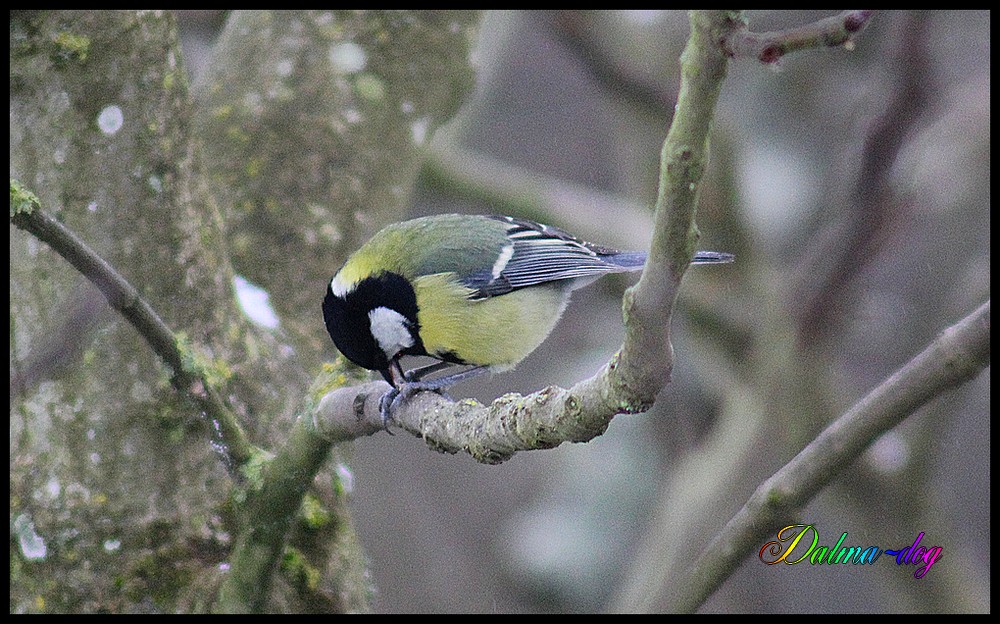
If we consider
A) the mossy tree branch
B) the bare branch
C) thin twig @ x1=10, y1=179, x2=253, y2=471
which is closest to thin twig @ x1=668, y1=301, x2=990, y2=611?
the mossy tree branch

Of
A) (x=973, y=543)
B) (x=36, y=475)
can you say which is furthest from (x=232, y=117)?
(x=973, y=543)

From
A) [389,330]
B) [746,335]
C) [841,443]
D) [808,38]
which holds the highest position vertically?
[808,38]

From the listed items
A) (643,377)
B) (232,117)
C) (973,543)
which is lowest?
(973,543)

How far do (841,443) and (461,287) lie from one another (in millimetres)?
1496

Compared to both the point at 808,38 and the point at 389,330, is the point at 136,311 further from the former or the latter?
the point at 808,38

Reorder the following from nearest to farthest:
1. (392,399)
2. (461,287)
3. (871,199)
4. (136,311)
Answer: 1. (136,311)
2. (392,399)
3. (461,287)
4. (871,199)

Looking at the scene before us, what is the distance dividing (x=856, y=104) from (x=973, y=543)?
2.91 meters

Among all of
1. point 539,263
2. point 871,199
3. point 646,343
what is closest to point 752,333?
point 871,199

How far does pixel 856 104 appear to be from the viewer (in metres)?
4.93

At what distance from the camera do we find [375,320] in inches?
96.1

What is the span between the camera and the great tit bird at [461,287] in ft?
8.21

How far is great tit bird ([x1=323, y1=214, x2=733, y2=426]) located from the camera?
250 centimetres

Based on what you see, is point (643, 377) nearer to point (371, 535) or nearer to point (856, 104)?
point (856, 104)

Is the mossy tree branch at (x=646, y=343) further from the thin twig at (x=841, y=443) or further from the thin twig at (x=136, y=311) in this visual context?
the thin twig at (x=136, y=311)
